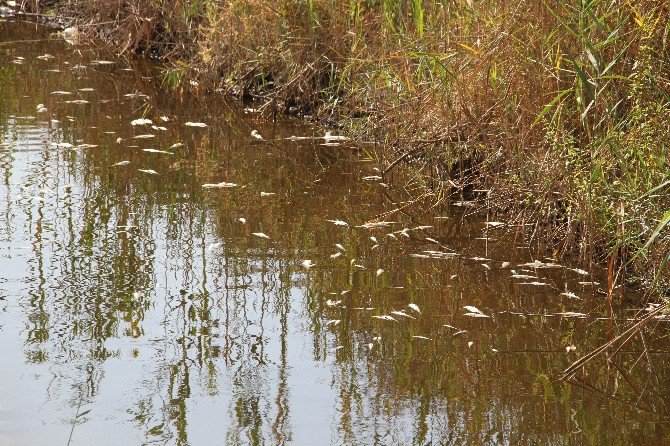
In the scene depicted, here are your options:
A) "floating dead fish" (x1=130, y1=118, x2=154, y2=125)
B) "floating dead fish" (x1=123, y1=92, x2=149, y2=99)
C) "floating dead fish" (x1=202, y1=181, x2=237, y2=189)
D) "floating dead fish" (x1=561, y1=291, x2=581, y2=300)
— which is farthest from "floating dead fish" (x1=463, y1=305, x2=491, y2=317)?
"floating dead fish" (x1=123, y1=92, x2=149, y2=99)

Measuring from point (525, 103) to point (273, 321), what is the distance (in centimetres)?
180

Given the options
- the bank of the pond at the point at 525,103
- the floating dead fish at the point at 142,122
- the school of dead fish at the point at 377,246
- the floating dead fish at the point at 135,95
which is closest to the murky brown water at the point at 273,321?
the school of dead fish at the point at 377,246

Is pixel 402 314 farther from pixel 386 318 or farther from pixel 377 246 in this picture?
pixel 377 246

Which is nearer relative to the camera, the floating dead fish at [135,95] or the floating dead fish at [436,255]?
the floating dead fish at [436,255]

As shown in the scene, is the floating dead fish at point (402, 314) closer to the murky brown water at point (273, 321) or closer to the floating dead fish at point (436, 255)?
the murky brown water at point (273, 321)

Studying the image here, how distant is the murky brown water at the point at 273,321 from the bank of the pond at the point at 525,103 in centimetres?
26

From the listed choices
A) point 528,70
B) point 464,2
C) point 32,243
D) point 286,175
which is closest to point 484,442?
point 528,70

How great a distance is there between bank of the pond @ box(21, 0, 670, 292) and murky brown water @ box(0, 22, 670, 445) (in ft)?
0.86

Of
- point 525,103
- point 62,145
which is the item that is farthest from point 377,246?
point 62,145

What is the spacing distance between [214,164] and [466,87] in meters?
2.01

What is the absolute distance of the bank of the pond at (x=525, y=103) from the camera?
4.42 metres

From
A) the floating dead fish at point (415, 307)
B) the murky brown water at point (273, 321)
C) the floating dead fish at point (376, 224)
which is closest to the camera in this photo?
the murky brown water at point (273, 321)

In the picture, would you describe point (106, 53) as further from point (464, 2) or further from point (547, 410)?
point (547, 410)

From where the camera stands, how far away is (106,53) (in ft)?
35.6
